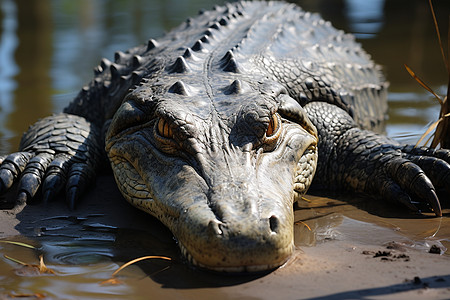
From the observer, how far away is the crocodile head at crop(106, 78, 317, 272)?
2.62 m

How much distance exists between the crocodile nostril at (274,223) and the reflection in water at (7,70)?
340cm

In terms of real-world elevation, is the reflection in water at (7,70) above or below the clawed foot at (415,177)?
above

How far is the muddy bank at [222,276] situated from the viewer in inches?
100

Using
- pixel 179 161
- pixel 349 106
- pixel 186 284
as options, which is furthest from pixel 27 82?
pixel 186 284

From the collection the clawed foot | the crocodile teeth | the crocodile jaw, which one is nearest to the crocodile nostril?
the crocodile jaw

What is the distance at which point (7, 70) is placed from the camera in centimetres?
883

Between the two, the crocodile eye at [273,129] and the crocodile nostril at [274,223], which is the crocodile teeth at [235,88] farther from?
the crocodile nostril at [274,223]

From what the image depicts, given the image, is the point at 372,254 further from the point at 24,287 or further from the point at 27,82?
the point at 27,82

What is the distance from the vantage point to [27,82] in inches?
315

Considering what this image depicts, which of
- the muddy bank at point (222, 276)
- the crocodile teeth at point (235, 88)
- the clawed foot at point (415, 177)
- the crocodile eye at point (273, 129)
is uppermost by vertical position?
the crocodile teeth at point (235, 88)

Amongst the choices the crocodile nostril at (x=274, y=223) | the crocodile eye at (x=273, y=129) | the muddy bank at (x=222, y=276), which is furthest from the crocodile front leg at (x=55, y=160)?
the crocodile nostril at (x=274, y=223)

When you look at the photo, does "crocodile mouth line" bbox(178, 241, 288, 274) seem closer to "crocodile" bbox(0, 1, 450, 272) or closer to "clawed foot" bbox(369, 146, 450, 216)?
"crocodile" bbox(0, 1, 450, 272)

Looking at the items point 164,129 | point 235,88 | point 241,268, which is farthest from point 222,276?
point 235,88

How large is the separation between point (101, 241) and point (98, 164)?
4.20 feet
